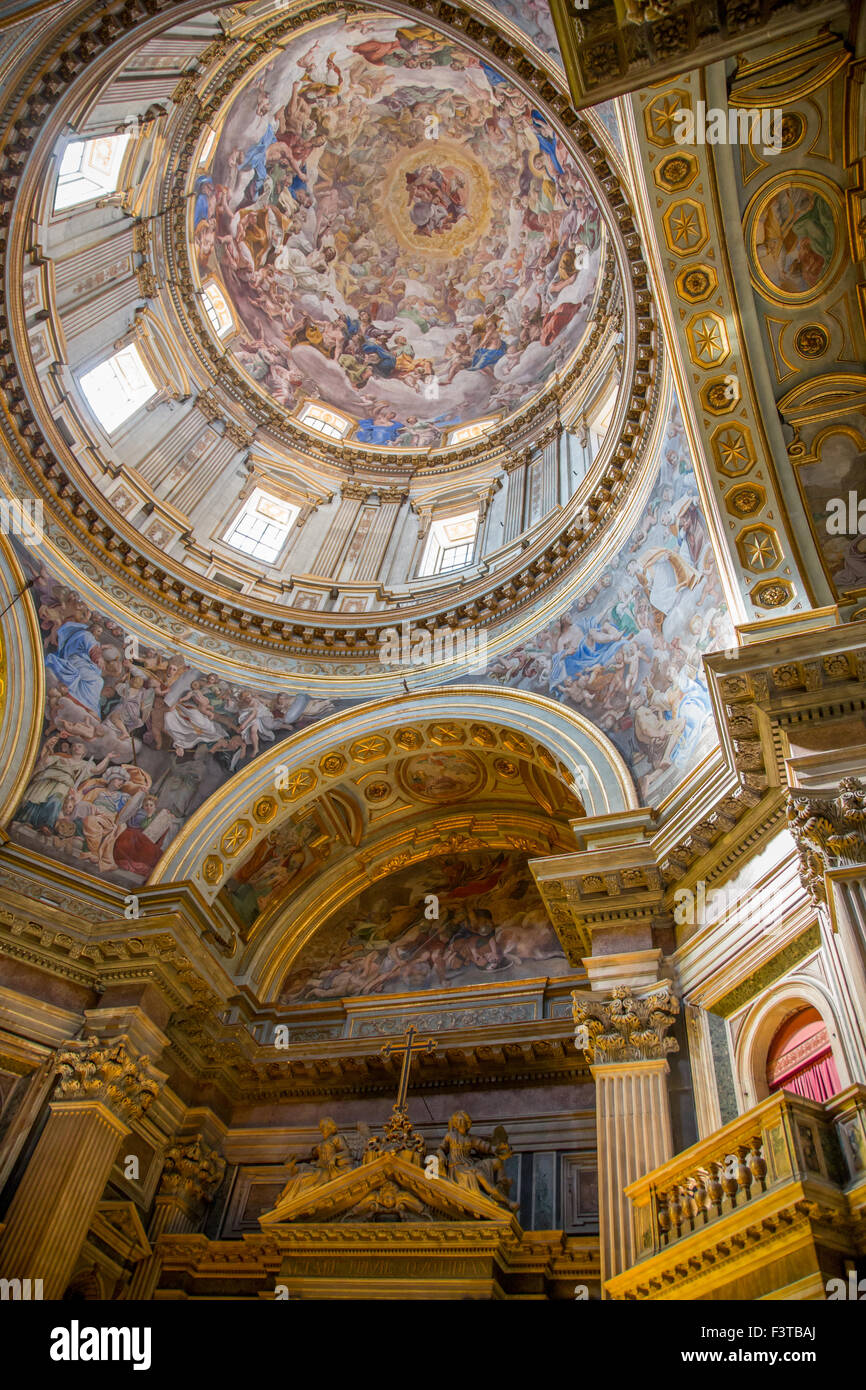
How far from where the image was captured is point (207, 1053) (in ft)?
46.8

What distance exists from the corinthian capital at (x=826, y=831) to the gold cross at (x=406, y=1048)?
21.6 ft

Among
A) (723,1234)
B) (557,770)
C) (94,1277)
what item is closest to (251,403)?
(557,770)

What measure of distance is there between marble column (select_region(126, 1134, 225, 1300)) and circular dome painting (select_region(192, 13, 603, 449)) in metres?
17.3

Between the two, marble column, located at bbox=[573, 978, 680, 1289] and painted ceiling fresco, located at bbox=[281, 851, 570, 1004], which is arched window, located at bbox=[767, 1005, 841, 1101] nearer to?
marble column, located at bbox=[573, 978, 680, 1289]

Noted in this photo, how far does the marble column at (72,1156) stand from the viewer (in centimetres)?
1031

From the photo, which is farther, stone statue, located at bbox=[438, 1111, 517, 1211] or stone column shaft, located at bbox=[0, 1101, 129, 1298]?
stone statue, located at bbox=[438, 1111, 517, 1211]

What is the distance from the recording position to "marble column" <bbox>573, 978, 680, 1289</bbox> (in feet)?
28.6

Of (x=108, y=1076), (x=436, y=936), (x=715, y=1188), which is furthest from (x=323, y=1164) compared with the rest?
(x=715, y=1188)

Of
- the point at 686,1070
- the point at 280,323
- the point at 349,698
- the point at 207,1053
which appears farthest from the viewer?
the point at 280,323

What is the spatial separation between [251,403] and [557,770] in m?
13.4

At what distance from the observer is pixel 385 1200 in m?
11.6

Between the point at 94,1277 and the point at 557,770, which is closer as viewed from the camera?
the point at 94,1277

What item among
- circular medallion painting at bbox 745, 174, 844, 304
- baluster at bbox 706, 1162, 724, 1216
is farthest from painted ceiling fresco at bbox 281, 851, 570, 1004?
circular medallion painting at bbox 745, 174, 844, 304
